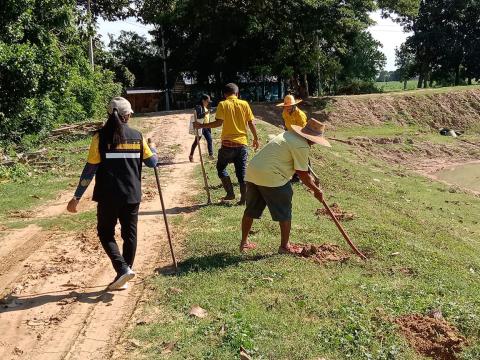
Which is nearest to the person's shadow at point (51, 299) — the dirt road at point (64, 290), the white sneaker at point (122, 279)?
the dirt road at point (64, 290)

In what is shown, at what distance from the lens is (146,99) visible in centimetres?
4728

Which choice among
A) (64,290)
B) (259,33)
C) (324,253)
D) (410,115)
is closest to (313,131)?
(324,253)

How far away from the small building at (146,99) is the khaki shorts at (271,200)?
39.7 meters

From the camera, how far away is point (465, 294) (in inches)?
238

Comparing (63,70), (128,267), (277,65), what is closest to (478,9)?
(277,65)

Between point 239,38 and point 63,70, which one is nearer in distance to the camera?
point 63,70

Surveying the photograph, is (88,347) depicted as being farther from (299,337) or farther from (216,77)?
(216,77)

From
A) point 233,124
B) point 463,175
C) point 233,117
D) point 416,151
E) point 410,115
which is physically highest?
point 233,117

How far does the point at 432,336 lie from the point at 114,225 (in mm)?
3318

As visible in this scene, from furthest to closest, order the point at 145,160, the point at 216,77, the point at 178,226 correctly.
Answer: the point at 216,77 < the point at 178,226 < the point at 145,160

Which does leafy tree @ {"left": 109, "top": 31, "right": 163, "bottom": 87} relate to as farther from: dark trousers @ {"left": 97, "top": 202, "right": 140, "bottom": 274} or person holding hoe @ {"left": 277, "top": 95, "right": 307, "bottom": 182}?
dark trousers @ {"left": 97, "top": 202, "right": 140, "bottom": 274}

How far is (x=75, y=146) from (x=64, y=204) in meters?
7.67

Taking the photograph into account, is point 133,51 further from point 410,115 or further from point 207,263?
point 207,263

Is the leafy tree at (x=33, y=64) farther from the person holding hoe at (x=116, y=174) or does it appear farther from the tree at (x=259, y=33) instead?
the tree at (x=259, y=33)
